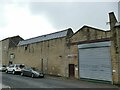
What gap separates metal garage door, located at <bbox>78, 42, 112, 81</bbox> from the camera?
77.0 feet

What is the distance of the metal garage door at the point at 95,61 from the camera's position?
924 inches

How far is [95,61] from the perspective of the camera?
24.9m

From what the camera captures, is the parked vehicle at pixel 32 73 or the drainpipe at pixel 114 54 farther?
the parked vehicle at pixel 32 73

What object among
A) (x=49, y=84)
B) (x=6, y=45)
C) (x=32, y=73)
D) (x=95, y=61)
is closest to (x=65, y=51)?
(x=32, y=73)

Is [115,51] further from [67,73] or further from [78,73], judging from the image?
[67,73]

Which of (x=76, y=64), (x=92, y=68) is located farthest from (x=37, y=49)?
(x=92, y=68)

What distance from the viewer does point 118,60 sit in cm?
2222

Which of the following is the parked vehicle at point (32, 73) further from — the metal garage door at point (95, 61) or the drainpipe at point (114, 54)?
the drainpipe at point (114, 54)

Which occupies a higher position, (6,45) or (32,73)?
(6,45)

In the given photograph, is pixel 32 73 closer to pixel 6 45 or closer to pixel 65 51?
pixel 65 51

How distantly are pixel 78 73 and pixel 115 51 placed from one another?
6447 millimetres

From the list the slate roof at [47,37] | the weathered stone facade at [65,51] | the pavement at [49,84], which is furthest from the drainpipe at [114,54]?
the slate roof at [47,37]

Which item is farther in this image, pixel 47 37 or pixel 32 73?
pixel 47 37

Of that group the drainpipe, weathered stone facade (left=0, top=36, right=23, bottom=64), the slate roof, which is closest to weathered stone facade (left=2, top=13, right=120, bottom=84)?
the drainpipe
